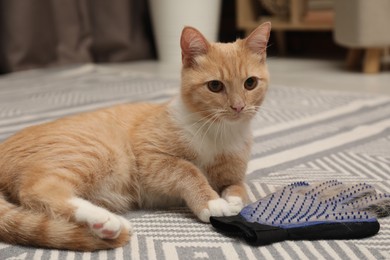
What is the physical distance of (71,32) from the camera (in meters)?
3.65

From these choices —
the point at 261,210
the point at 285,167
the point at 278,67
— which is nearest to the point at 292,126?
the point at 285,167

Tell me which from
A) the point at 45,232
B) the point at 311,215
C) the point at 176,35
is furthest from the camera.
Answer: the point at 176,35

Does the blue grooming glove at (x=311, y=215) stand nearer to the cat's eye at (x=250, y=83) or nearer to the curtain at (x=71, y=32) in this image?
the cat's eye at (x=250, y=83)

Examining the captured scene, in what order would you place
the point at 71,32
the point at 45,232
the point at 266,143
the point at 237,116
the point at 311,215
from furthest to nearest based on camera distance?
the point at 71,32
the point at 266,143
the point at 237,116
the point at 311,215
the point at 45,232

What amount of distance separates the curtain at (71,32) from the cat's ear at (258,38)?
2.42 meters

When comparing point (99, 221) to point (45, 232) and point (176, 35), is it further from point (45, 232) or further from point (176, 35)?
point (176, 35)

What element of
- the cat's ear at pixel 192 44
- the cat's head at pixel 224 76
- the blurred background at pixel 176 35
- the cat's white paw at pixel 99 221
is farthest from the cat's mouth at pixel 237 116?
the blurred background at pixel 176 35

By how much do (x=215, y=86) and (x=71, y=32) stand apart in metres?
2.68

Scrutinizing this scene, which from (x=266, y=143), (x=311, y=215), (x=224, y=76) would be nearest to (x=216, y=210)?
(x=311, y=215)

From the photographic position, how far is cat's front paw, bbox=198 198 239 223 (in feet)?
3.55

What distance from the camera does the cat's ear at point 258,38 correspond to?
1.24 metres

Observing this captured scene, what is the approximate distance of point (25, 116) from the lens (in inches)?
84.0

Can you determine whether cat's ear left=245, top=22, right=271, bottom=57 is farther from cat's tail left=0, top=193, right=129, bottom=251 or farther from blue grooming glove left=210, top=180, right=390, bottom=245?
cat's tail left=0, top=193, right=129, bottom=251

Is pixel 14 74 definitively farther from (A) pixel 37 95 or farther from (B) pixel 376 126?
(B) pixel 376 126
